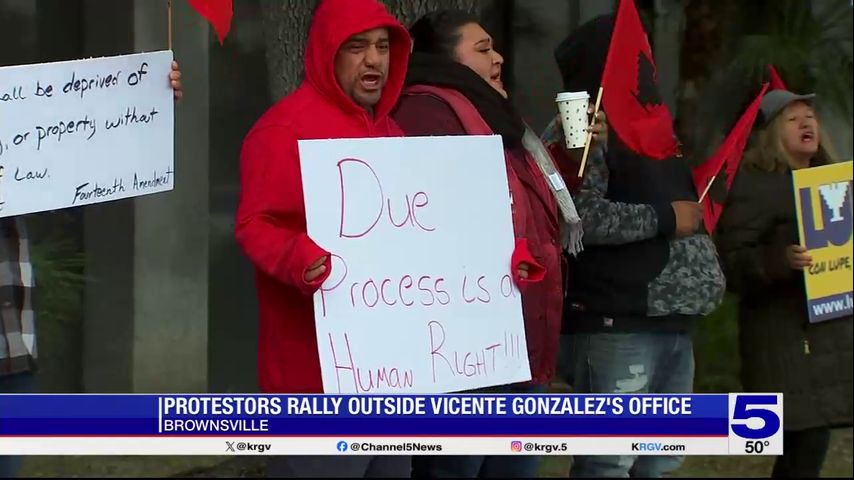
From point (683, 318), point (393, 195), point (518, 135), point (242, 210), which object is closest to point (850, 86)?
point (683, 318)

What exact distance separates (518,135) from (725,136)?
705 millimetres

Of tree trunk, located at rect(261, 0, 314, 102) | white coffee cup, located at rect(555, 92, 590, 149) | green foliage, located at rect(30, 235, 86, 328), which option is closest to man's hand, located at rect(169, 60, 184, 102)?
tree trunk, located at rect(261, 0, 314, 102)

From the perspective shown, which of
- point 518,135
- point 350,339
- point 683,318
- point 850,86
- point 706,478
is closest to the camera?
point 350,339

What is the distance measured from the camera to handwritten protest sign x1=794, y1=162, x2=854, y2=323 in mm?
3760

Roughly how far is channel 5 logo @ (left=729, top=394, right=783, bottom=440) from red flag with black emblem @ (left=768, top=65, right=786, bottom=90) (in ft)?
3.11

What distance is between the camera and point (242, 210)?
3.11 metres

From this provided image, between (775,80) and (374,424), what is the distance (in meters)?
1.58

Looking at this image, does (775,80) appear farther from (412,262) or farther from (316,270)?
(316,270)

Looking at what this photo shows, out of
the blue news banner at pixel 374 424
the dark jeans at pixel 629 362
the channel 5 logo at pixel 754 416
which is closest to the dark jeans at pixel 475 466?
the dark jeans at pixel 629 362

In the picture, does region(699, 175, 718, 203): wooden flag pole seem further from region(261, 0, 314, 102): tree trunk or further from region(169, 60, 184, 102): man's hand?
region(169, 60, 184, 102): man's hand

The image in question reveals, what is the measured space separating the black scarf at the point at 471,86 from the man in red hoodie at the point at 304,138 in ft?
0.22

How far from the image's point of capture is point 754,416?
3258 mm

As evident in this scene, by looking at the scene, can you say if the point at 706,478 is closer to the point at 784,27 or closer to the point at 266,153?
the point at 784,27

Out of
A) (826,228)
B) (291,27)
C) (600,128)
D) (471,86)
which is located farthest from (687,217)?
(291,27)
